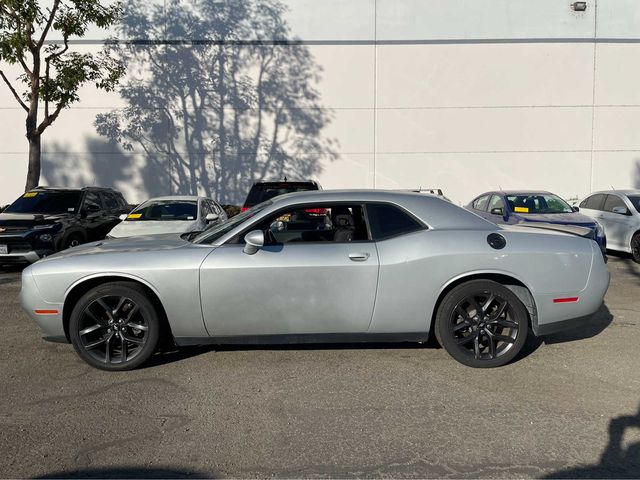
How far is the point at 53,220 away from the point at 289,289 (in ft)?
22.7

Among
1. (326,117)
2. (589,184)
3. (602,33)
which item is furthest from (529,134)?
(326,117)

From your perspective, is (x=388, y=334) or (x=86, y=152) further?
A: (x=86, y=152)

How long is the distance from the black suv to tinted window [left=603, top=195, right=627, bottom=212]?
415 inches

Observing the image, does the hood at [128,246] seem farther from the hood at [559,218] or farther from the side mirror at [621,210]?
the side mirror at [621,210]

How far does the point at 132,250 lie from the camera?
4727 millimetres

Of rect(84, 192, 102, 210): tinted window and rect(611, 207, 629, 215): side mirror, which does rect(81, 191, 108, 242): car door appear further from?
rect(611, 207, 629, 215): side mirror

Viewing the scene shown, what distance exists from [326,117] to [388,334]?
13.8 m

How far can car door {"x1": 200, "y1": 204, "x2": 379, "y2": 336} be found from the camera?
14.8ft

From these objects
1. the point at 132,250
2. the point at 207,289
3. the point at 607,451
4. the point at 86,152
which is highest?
the point at 86,152

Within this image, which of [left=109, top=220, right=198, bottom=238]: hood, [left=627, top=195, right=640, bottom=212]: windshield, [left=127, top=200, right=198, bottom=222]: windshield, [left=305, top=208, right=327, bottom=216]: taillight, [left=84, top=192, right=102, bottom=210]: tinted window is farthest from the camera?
[left=84, top=192, right=102, bottom=210]: tinted window

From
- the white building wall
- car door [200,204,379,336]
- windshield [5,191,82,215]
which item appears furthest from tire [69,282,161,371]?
the white building wall

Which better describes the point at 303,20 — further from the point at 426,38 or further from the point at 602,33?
the point at 602,33

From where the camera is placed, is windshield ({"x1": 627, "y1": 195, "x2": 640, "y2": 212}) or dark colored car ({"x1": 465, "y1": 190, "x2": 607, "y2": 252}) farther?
windshield ({"x1": 627, "y1": 195, "x2": 640, "y2": 212})

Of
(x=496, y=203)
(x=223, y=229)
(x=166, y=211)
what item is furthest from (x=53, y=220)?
(x=496, y=203)
